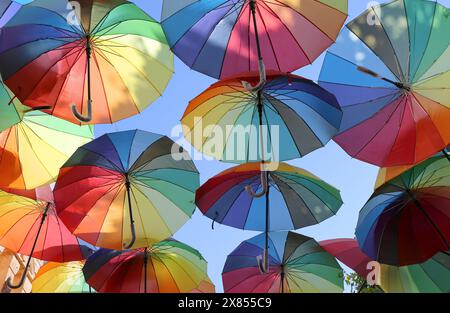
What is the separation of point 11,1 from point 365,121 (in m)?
4.01

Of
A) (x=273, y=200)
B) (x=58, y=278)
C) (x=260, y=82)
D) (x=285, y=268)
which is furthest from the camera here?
(x=58, y=278)

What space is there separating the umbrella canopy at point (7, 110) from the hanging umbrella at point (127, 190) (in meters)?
0.77

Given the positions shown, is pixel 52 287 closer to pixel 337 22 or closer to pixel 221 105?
pixel 221 105

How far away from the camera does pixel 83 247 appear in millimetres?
8164

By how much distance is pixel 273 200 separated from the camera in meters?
7.41

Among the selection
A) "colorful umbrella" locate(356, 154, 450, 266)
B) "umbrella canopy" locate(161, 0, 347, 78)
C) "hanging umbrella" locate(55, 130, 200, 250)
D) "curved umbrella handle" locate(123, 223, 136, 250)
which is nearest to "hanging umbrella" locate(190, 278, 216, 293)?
"hanging umbrella" locate(55, 130, 200, 250)

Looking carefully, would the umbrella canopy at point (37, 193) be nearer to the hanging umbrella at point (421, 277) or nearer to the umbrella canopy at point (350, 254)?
the umbrella canopy at point (350, 254)

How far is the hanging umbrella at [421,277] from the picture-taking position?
739 centimetres

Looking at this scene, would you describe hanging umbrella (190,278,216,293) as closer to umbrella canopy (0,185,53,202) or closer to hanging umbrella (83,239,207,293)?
hanging umbrella (83,239,207,293)

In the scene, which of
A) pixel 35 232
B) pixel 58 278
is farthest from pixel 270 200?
pixel 58 278

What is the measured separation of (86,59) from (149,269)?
3263 millimetres

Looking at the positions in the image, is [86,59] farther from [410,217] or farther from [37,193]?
[410,217]
